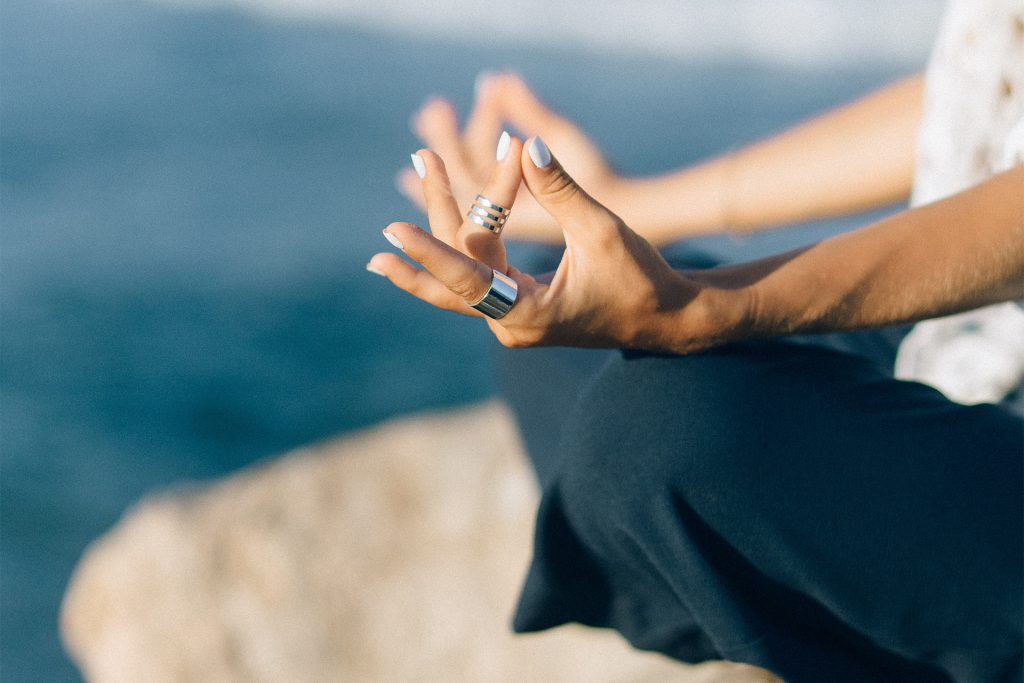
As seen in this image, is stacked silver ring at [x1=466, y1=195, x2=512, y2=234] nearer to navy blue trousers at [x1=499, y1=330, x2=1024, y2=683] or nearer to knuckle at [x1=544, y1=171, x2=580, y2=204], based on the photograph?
knuckle at [x1=544, y1=171, x2=580, y2=204]

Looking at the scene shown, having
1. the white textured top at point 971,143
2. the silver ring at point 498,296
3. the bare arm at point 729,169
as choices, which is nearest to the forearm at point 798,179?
the bare arm at point 729,169

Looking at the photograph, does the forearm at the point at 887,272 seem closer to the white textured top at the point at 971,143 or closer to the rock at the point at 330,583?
the white textured top at the point at 971,143

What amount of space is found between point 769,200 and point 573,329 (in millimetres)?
841

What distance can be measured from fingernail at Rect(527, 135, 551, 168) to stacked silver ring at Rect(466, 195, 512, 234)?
65mm

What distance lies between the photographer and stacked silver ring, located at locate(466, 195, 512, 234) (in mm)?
771

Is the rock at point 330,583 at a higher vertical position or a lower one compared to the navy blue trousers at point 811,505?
lower

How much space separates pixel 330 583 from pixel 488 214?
5.04 ft

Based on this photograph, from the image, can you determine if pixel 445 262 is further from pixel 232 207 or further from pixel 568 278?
pixel 232 207

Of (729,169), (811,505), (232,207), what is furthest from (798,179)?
(232,207)

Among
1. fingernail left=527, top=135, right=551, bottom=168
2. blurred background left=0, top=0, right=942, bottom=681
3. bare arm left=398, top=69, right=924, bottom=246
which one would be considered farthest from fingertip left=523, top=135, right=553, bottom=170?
blurred background left=0, top=0, right=942, bottom=681

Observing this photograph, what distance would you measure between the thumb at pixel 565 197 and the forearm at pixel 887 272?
0.43 feet

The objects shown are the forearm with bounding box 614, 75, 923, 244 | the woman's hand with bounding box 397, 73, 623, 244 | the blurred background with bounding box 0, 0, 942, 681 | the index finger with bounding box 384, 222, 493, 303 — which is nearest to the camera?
the index finger with bounding box 384, 222, 493, 303

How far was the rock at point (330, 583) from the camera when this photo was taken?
2.01 m

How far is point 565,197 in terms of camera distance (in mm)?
729
